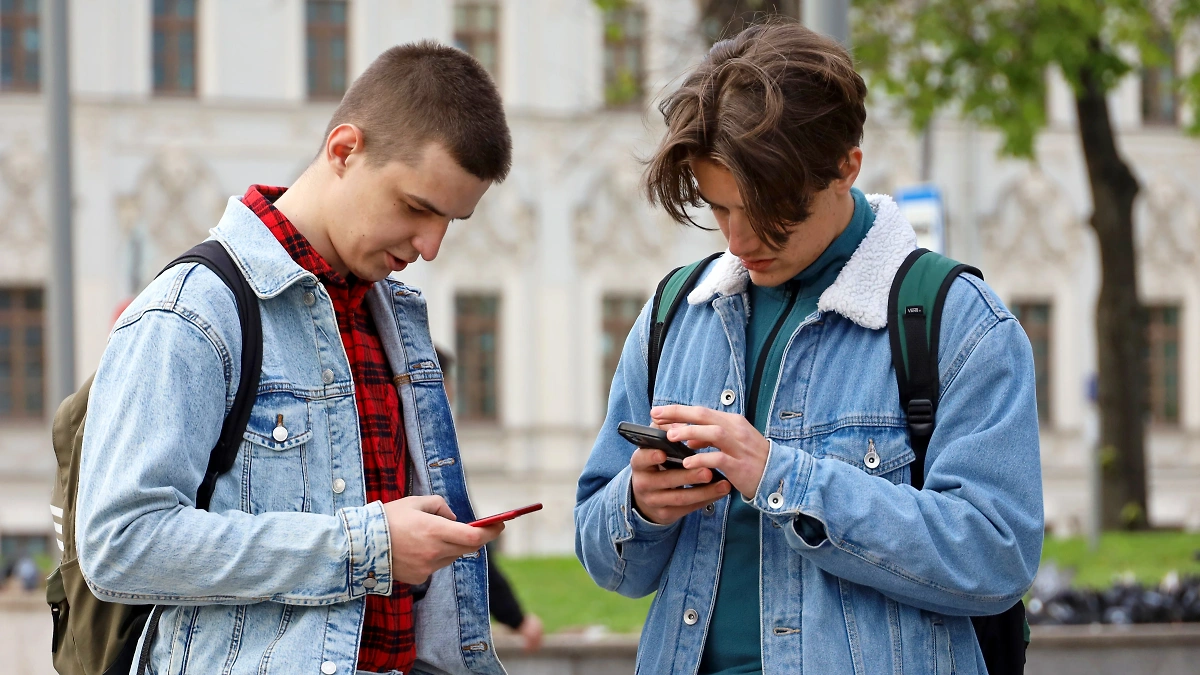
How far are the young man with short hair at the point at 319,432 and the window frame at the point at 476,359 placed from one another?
20333 mm

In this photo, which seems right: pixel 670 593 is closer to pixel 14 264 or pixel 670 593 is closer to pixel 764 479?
pixel 764 479

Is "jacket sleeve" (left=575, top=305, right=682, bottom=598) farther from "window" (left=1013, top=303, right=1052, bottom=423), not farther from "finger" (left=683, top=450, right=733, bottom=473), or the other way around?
"window" (left=1013, top=303, right=1052, bottom=423)

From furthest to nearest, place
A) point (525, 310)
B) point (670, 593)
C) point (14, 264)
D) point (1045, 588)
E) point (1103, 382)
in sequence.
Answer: point (525, 310)
point (14, 264)
point (1103, 382)
point (1045, 588)
point (670, 593)

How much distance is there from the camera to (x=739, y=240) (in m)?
2.63

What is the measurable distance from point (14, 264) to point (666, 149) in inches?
819

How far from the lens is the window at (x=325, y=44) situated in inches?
907

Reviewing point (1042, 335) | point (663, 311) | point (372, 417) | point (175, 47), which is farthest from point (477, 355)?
point (372, 417)

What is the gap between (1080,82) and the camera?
41.9 ft

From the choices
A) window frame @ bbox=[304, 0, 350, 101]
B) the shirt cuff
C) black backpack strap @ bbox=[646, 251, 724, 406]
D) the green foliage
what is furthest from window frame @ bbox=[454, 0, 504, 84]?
the shirt cuff

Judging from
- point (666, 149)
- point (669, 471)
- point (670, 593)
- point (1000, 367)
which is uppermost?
point (666, 149)

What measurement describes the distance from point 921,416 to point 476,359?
21047mm

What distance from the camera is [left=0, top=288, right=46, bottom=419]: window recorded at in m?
21.9

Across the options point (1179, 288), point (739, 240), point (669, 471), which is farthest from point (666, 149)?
point (1179, 288)

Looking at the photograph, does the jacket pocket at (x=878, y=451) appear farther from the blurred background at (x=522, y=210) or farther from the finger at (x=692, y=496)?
the blurred background at (x=522, y=210)
